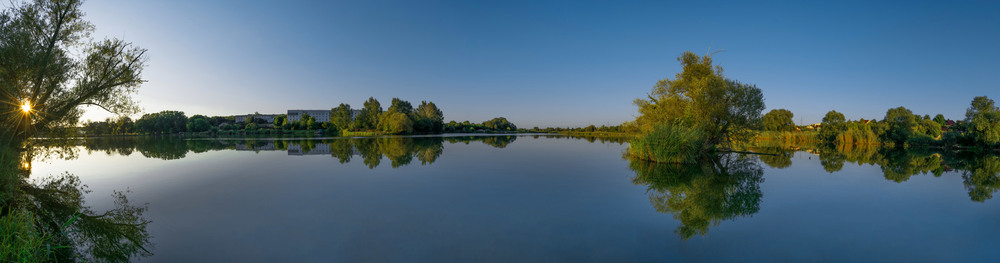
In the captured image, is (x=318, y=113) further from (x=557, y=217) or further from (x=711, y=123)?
(x=557, y=217)

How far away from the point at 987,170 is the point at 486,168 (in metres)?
20.2

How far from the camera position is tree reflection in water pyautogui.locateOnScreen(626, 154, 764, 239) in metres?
5.90

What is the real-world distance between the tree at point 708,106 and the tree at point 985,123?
2249 cm

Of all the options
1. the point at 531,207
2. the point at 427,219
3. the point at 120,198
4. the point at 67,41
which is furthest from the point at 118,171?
the point at 531,207

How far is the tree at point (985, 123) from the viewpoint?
84.0ft

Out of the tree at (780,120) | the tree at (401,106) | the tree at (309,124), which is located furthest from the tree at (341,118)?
the tree at (780,120)

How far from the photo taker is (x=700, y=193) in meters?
7.97

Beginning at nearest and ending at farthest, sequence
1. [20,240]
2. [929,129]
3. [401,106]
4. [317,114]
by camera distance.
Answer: [20,240]
[929,129]
[401,106]
[317,114]

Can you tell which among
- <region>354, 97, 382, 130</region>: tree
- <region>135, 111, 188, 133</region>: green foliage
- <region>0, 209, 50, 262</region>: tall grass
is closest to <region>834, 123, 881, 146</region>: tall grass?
<region>0, 209, 50, 262</region>: tall grass

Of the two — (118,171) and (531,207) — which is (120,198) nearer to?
(118,171)

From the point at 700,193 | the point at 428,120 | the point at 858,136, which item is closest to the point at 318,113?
the point at 428,120

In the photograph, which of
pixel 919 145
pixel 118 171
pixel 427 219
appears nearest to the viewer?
pixel 427 219

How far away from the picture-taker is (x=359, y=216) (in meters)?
5.82

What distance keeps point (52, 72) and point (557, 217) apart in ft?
51.5
